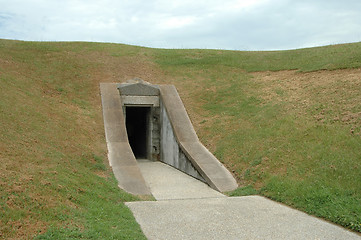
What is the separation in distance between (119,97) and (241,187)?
8.87m

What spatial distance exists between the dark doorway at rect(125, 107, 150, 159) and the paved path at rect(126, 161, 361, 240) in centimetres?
936

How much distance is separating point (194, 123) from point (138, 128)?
22.6 ft

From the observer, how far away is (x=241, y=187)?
11.5m

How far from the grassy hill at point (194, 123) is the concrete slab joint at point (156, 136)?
53 cm

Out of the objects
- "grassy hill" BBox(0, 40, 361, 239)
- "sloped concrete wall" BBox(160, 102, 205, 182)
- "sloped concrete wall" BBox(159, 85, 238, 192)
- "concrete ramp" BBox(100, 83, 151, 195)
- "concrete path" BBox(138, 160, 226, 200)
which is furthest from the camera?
"sloped concrete wall" BBox(160, 102, 205, 182)

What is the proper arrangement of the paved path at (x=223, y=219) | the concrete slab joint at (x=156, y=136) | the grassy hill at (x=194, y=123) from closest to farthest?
1. the paved path at (x=223, y=219)
2. the grassy hill at (x=194, y=123)
3. the concrete slab joint at (x=156, y=136)

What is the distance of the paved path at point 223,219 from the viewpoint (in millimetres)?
7387

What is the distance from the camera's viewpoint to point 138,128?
2262cm

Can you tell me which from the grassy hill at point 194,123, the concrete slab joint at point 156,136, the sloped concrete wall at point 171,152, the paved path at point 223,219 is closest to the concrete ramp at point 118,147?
the concrete slab joint at point 156,136

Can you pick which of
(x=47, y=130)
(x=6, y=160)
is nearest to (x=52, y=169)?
(x=6, y=160)

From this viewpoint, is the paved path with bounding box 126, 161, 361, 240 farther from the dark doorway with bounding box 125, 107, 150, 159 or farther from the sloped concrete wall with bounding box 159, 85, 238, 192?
the dark doorway with bounding box 125, 107, 150, 159

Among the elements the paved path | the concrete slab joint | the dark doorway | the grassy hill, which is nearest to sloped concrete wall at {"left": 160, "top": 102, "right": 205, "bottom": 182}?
the concrete slab joint

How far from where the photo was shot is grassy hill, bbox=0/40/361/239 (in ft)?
25.7

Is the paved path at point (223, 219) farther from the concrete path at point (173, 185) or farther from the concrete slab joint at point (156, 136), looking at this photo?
the concrete slab joint at point (156, 136)
